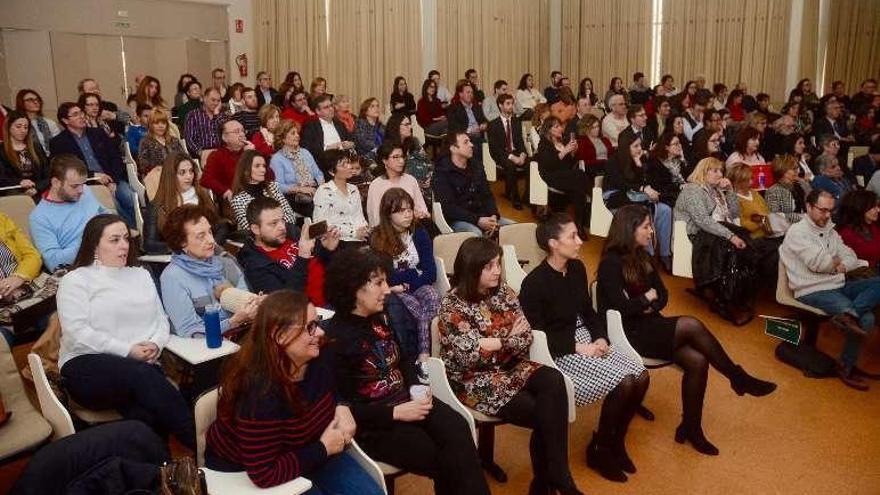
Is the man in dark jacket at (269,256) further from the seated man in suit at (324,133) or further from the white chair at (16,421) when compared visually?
the seated man in suit at (324,133)

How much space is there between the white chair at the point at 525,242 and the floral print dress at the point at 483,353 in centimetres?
167

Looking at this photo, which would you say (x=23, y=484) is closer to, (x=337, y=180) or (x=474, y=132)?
(x=337, y=180)

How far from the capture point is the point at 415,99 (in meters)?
11.4

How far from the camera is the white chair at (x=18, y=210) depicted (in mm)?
4617

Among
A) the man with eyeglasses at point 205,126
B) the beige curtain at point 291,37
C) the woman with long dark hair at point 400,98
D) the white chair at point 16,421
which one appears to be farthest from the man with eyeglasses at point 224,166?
the beige curtain at point 291,37

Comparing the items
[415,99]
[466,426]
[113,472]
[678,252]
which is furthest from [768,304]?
[415,99]

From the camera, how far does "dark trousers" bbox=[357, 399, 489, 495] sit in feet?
8.39

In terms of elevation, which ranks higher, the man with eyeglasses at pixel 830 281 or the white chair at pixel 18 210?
the white chair at pixel 18 210

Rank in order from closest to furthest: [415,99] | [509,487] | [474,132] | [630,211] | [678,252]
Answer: [509,487] < [630,211] < [678,252] < [474,132] < [415,99]

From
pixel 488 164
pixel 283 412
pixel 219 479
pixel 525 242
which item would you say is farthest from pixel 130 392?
pixel 488 164

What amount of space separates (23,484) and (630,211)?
290 cm

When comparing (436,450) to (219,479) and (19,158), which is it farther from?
(19,158)

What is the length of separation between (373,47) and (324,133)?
14.4 ft

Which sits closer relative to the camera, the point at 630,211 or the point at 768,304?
the point at 630,211
